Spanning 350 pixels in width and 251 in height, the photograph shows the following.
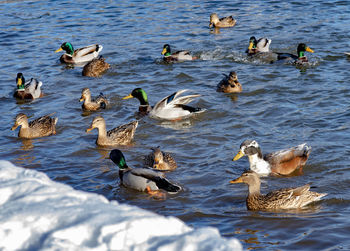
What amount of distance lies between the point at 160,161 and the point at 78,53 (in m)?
9.09

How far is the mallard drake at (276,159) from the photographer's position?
868 cm

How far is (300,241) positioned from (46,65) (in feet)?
38.4

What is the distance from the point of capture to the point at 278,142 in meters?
9.97

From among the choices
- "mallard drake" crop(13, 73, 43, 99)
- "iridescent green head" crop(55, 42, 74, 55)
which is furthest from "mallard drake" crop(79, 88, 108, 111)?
"iridescent green head" crop(55, 42, 74, 55)

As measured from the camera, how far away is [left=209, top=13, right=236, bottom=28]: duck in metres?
18.9

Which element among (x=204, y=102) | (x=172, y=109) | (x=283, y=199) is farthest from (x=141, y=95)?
(x=283, y=199)

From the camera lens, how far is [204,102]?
41.5 feet

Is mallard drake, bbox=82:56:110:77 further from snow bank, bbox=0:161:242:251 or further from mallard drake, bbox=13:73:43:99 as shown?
snow bank, bbox=0:161:242:251

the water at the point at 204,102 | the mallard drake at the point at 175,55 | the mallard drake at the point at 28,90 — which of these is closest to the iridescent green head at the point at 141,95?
the water at the point at 204,102

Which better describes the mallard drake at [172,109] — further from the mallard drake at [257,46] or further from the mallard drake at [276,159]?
the mallard drake at [257,46]

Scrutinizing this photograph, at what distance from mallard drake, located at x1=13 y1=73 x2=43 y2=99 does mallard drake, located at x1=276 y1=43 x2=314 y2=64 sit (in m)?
6.16

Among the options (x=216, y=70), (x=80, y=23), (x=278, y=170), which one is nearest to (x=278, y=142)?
(x=278, y=170)

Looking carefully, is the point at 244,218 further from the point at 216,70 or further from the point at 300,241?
the point at 216,70

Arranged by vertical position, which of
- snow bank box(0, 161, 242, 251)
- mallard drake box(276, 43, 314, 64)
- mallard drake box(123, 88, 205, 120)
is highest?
snow bank box(0, 161, 242, 251)
